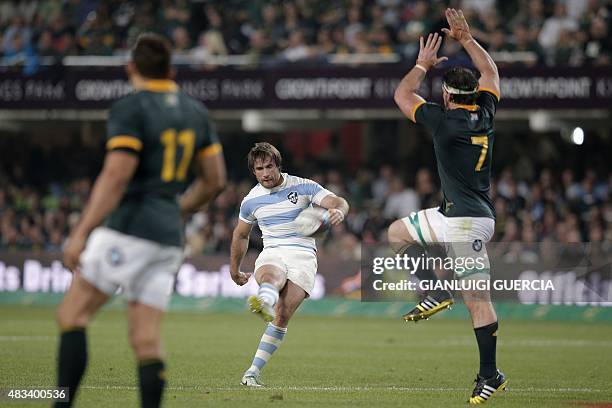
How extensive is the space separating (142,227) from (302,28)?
62.9ft

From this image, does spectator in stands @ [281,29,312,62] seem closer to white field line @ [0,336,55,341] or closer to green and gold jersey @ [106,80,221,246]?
white field line @ [0,336,55,341]

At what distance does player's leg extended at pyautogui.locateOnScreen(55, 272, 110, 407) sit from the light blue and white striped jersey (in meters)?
3.92

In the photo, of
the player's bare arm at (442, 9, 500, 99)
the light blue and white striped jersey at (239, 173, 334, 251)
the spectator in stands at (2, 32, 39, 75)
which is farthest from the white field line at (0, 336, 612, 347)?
the spectator in stands at (2, 32, 39, 75)

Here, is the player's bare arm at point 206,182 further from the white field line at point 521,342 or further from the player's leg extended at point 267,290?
the white field line at point 521,342

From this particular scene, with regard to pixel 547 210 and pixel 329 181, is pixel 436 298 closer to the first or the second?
pixel 547 210

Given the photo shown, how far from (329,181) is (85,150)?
6.85 metres

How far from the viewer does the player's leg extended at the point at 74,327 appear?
7.04m

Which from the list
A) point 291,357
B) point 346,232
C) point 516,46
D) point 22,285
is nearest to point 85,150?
point 22,285

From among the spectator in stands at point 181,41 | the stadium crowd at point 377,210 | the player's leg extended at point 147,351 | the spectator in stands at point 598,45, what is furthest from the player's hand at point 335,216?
the spectator in stands at point 181,41

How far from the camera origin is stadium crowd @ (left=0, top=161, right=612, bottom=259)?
23.1 metres

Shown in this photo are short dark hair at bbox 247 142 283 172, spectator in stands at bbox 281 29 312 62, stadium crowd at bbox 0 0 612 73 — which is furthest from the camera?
spectator in stands at bbox 281 29 312 62

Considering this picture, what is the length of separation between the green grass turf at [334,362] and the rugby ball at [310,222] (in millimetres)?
1398

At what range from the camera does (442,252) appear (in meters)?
10.4

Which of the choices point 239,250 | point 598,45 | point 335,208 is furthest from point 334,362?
point 598,45
